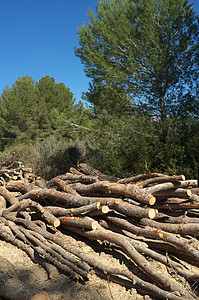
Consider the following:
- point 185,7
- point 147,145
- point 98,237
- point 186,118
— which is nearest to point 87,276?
point 98,237

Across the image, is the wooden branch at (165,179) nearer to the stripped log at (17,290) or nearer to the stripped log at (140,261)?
the stripped log at (140,261)

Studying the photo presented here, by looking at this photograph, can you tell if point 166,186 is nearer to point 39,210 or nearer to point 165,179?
point 165,179

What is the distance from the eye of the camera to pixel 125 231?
3.71 metres

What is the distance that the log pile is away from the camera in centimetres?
295

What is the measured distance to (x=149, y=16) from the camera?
10.1m

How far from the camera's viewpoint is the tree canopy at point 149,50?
10.2m

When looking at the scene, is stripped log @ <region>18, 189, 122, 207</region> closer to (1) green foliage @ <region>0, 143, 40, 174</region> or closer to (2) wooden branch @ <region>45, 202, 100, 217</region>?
(2) wooden branch @ <region>45, 202, 100, 217</region>

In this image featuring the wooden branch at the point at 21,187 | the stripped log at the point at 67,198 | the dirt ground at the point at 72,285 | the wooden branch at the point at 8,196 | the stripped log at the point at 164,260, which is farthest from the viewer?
the wooden branch at the point at 21,187

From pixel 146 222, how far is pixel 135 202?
434 millimetres

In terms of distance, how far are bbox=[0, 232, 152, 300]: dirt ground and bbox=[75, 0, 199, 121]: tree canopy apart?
840 cm

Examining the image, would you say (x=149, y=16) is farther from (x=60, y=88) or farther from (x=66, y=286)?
(x=60, y=88)

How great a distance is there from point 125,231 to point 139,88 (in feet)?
28.4

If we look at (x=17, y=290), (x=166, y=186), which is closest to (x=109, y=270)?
(x=17, y=290)

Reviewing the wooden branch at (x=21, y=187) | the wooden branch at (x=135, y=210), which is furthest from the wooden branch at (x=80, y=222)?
the wooden branch at (x=21, y=187)
